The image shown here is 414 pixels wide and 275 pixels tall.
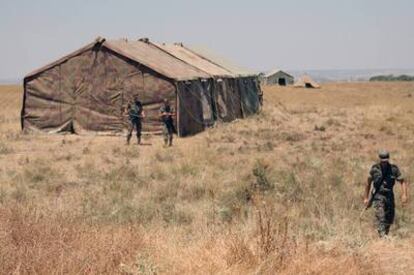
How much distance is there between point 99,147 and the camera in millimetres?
20078

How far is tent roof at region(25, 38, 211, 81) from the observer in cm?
2302

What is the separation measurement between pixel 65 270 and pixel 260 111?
30651 millimetres

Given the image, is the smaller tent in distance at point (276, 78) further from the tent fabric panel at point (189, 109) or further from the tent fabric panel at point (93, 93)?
the tent fabric panel at point (93, 93)

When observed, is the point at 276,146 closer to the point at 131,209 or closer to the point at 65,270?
the point at 131,209

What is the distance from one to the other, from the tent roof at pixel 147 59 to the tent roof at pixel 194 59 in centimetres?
136

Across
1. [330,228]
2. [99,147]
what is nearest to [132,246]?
[330,228]

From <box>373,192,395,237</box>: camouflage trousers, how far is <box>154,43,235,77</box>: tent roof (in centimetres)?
1879

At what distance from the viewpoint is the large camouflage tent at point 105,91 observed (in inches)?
Answer: 899

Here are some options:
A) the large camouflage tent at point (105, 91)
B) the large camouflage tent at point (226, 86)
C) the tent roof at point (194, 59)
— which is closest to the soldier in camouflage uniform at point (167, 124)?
the large camouflage tent at point (105, 91)

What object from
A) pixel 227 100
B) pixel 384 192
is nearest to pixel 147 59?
pixel 227 100

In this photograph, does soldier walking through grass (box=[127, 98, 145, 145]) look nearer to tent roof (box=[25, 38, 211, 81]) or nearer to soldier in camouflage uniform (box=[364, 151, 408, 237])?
tent roof (box=[25, 38, 211, 81])

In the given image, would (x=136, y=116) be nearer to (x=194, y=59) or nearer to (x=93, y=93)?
(x=93, y=93)

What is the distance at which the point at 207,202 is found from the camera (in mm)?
11695

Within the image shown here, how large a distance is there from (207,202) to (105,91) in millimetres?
12638
